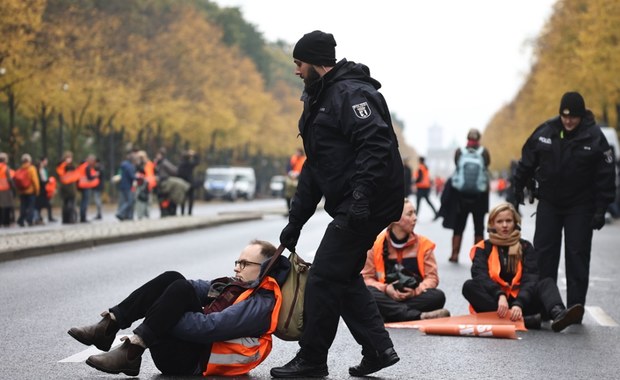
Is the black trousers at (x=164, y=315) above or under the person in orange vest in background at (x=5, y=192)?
above

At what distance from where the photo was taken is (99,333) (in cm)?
677

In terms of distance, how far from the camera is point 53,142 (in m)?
54.6

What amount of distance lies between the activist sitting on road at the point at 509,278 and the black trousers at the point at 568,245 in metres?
0.39

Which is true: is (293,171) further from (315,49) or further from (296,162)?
(315,49)

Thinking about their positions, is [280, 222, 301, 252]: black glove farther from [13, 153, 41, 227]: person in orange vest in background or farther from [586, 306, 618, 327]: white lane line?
[13, 153, 41, 227]: person in orange vest in background

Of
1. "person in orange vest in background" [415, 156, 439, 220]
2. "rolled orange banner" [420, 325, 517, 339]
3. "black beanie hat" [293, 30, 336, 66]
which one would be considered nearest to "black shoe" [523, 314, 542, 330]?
"rolled orange banner" [420, 325, 517, 339]

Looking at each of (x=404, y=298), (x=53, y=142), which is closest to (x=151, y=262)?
(x=404, y=298)

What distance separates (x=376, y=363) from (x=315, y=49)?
1769 mm

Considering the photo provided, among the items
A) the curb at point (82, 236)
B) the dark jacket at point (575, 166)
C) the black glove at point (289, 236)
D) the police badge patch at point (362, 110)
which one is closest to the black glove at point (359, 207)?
the police badge patch at point (362, 110)

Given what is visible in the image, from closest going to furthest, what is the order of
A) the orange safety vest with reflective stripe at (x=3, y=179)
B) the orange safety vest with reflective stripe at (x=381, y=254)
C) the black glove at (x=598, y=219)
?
the black glove at (x=598, y=219), the orange safety vest with reflective stripe at (x=381, y=254), the orange safety vest with reflective stripe at (x=3, y=179)

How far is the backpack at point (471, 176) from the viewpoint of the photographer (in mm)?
17062

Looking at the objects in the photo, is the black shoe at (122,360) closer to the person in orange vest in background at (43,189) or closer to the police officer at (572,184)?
the police officer at (572,184)

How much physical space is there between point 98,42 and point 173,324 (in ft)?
141

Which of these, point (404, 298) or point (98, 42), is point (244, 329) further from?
point (98, 42)
